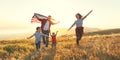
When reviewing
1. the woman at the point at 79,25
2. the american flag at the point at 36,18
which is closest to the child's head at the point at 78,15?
the woman at the point at 79,25

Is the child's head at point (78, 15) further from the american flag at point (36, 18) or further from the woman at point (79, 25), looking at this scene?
the american flag at point (36, 18)

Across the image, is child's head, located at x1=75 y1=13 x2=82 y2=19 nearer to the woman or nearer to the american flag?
the woman

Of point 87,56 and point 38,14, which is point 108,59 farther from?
point 38,14

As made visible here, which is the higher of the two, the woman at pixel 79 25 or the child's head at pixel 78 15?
the child's head at pixel 78 15

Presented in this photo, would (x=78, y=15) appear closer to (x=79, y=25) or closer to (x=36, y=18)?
(x=79, y=25)

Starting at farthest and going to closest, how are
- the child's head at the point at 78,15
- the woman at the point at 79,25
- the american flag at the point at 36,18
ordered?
the american flag at the point at 36,18
the child's head at the point at 78,15
the woman at the point at 79,25

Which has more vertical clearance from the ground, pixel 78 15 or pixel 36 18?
pixel 78 15

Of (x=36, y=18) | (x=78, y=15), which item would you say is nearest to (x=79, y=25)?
(x=78, y=15)

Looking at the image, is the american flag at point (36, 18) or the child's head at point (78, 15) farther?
the american flag at point (36, 18)

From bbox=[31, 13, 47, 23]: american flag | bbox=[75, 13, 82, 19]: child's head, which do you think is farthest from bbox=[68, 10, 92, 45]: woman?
bbox=[31, 13, 47, 23]: american flag

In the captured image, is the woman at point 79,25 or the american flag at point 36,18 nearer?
the woman at point 79,25

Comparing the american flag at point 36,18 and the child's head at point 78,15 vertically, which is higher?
the child's head at point 78,15

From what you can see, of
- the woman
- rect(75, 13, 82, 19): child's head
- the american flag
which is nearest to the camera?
the woman

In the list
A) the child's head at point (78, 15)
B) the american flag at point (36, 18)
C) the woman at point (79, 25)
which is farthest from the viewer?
the american flag at point (36, 18)
